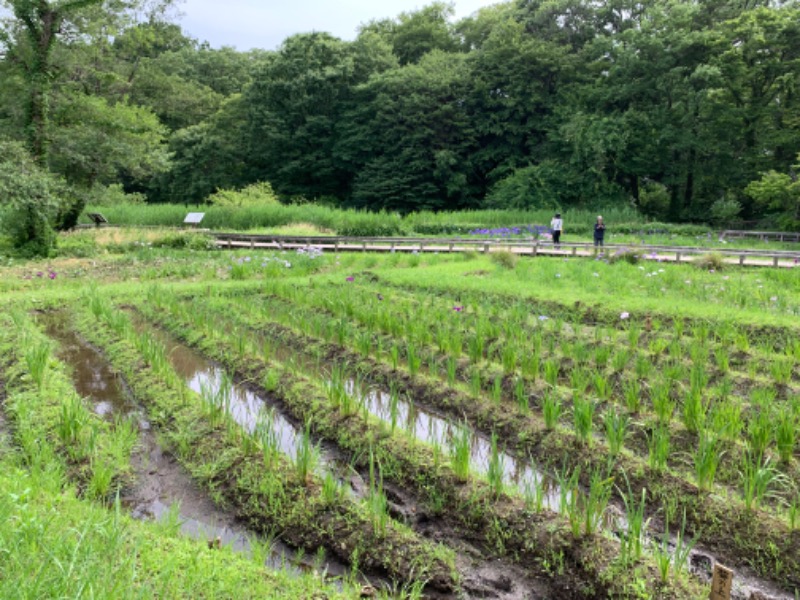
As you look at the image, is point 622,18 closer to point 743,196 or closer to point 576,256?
point 743,196

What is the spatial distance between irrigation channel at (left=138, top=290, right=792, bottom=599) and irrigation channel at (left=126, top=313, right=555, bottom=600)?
20mm

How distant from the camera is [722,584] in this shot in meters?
2.63

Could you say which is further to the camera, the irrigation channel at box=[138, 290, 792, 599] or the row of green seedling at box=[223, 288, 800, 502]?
the row of green seedling at box=[223, 288, 800, 502]

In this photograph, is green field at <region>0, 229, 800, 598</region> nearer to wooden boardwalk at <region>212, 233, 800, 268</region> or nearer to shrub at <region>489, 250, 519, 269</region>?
shrub at <region>489, 250, 519, 269</region>

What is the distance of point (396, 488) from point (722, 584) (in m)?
2.10

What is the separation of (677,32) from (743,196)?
7906 millimetres

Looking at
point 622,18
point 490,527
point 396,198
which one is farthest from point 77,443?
point 622,18

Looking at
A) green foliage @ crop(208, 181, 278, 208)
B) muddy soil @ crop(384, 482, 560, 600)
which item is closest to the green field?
muddy soil @ crop(384, 482, 560, 600)

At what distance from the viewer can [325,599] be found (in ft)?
8.87

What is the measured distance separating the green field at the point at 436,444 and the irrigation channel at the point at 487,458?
2 centimetres

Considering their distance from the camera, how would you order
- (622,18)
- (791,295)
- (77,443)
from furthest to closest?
(622,18) → (791,295) → (77,443)

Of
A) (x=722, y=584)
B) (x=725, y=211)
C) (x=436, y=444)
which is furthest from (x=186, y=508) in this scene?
(x=725, y=211)

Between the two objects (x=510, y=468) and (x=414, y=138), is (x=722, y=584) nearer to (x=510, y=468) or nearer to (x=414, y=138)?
(x=510, y=468)

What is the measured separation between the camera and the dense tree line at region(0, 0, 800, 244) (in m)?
17.6
